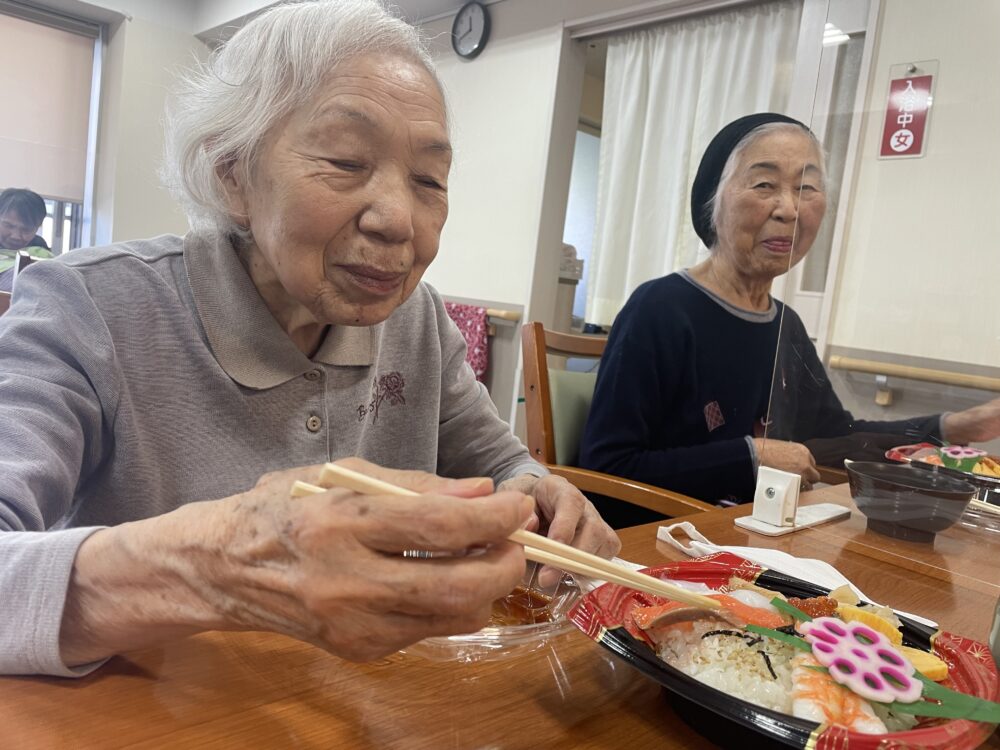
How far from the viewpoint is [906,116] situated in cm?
122

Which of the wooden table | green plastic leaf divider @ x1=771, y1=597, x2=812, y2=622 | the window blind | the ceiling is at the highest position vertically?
the ceiling

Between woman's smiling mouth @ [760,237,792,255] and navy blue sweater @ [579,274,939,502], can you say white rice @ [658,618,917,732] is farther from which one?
woman's smiling mouth @ [760,237,792,255]

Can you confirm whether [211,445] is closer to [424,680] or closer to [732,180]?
[424,680]

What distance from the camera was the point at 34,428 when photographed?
68 cm

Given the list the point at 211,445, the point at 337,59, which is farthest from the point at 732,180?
the point at 211,445

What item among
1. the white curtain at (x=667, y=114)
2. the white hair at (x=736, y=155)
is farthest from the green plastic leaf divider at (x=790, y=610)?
the white curtain at (x=667, y=114)

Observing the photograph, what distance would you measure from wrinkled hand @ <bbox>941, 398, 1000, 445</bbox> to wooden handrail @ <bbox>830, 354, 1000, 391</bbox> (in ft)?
0.11

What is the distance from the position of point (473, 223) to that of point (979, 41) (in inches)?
102

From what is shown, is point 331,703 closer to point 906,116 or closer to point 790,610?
point 790,610

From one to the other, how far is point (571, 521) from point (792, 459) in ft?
1.81

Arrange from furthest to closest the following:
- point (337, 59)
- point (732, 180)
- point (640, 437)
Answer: point (732, 180) → point (640, 437) → point (337, 59)

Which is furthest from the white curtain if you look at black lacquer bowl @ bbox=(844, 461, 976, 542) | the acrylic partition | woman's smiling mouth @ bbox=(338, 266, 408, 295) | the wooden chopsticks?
the wooden chopsticks

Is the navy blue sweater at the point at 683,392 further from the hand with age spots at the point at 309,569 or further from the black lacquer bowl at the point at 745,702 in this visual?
the hand with age spots at the point at 309,569

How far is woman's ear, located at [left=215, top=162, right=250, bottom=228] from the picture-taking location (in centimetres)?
94
